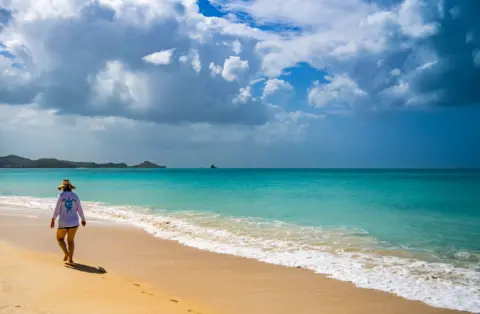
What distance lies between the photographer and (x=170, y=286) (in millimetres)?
8242

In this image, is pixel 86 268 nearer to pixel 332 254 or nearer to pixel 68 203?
pixel 68 203

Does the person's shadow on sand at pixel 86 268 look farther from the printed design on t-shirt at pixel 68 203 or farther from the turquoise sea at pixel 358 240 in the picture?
the turquoise sea at pixel 358 240

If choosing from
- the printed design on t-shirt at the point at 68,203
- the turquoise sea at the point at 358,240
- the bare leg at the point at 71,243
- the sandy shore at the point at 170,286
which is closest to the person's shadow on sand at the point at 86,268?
the sandy shore at the point at 170,286

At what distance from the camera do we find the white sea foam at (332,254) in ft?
26.9

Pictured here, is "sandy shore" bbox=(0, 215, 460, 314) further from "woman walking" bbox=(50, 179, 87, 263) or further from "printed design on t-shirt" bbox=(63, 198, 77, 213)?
"printed design on t-shirt" bbox=(63, 198, 77, 213)

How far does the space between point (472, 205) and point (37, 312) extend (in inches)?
1159

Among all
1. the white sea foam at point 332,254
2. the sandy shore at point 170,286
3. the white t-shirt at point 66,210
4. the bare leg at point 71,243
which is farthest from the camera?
the white t-shirt at point 66,210

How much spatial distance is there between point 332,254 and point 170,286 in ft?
17.2

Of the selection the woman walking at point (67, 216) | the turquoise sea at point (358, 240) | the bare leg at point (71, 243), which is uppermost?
the woman walking at point (67, 216)

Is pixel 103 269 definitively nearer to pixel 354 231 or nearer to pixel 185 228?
pixel 185 228

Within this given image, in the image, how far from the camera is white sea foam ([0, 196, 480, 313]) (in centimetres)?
820

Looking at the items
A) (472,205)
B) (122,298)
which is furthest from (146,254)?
(472,205)

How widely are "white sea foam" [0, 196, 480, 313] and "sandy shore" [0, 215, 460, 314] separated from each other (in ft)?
1.94

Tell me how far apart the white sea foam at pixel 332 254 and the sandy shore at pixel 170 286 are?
1.94ft
